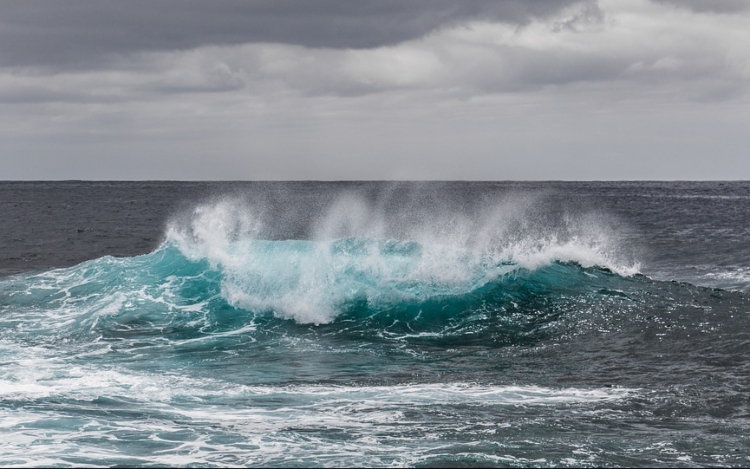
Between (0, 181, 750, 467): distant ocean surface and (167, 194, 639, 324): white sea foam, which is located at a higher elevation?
(167, 194, 639, 324): white sea foam

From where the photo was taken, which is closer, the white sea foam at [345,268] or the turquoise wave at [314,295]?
the turquoise wave at [314,295]

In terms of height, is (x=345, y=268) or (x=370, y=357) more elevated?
(x=345, y=268)

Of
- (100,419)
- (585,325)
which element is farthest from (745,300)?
(100,419)

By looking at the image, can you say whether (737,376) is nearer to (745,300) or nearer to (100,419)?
(745,300)

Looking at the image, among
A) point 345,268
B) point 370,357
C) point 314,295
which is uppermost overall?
point 345,268

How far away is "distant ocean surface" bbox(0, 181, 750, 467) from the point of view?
11.8 m

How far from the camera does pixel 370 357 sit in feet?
59.4

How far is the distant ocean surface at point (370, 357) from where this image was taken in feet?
38.8

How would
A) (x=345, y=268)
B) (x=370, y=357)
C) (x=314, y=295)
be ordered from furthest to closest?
1. (x=345, y=268)
2. (x=314, y=295)
3. (x=370, y=357)

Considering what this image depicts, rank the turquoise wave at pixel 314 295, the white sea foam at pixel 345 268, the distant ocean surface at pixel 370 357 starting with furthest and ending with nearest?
the white sea foam at pixel 345 268
the turquoise wave at pixel 314 295
the distant ocean surface at pixel 370 357

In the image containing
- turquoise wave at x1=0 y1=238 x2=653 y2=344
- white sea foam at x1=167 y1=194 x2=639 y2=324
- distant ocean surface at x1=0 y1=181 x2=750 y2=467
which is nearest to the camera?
distant ocean surface at x1=0 y1=181 x2=750 y2=467

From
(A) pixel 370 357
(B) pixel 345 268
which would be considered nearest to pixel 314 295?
(B) pixel 345 268

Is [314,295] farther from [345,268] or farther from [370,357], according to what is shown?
[370,357]

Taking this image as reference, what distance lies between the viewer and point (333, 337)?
20.4m
